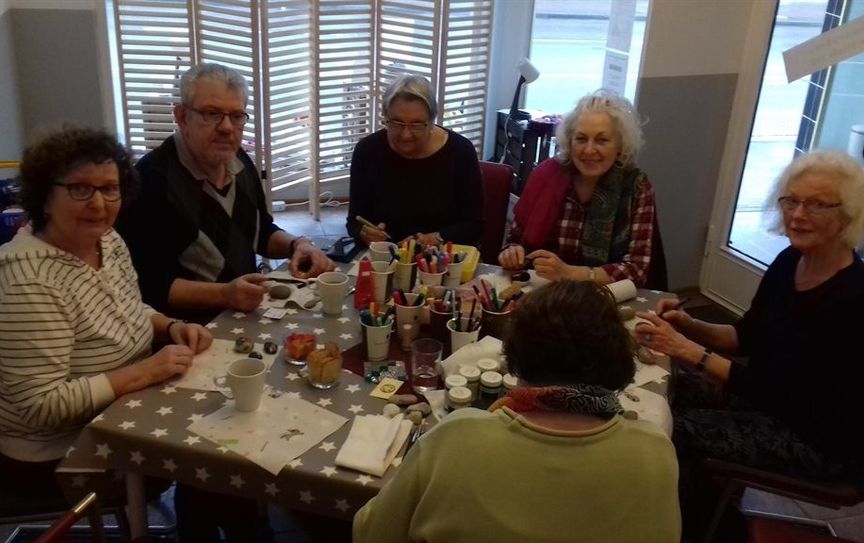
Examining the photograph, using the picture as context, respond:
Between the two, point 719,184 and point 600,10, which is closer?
point 719,184

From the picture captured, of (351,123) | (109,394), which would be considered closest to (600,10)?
(351,123)

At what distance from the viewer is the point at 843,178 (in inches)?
73.7

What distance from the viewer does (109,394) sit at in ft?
5.03

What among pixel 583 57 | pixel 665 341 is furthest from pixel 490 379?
pixel 583 57

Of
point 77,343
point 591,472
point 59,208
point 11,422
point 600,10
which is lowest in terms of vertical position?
point 11,422

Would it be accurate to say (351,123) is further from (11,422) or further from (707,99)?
(11,422)

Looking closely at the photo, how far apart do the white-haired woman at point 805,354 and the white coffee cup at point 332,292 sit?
2.42 ft

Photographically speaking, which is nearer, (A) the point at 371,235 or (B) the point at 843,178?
(B) the point at 843,178

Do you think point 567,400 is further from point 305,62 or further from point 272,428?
point 305,62

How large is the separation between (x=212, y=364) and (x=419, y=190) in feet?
3.99

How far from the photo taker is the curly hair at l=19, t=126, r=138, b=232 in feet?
5.20

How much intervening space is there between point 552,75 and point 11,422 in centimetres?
463

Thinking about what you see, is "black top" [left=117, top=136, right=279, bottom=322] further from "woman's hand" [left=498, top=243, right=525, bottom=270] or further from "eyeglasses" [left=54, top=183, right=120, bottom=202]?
"woman's hand" [left=498, top=243, right=525, bottom=270]

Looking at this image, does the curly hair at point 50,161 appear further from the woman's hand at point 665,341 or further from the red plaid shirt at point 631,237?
the red plaid shirt at point 631,237
